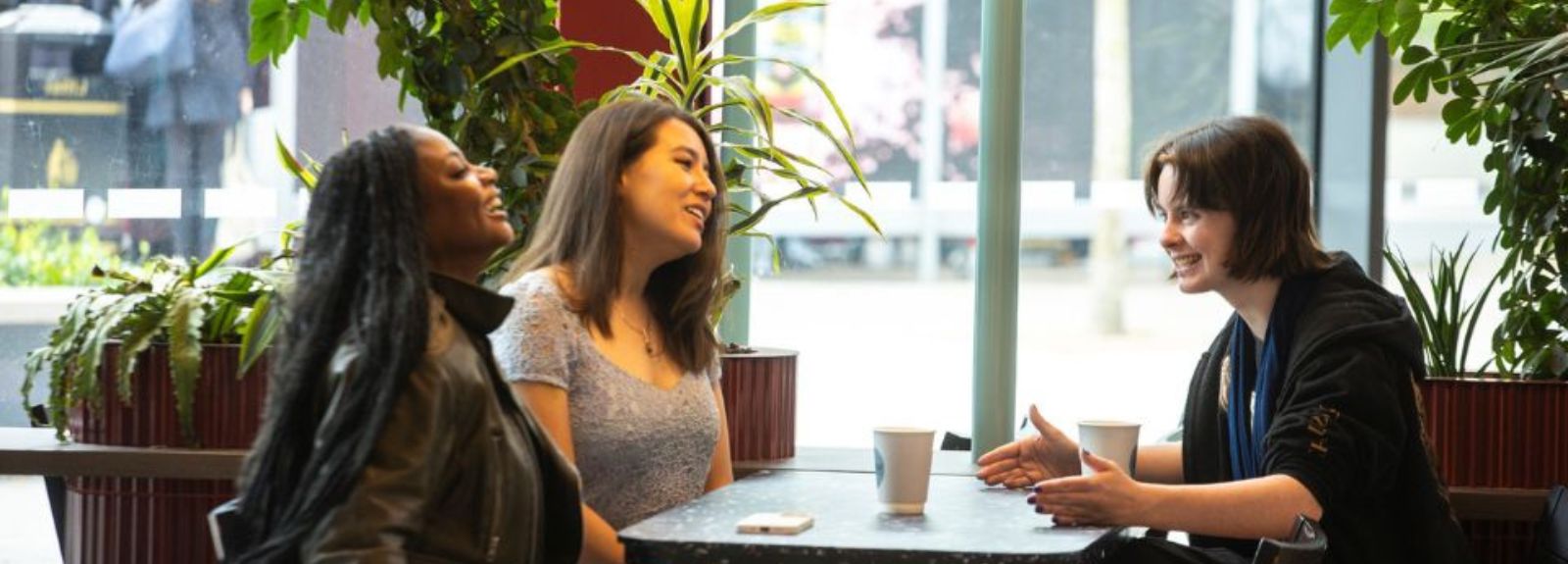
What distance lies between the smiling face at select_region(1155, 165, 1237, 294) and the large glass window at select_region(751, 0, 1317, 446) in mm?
1431

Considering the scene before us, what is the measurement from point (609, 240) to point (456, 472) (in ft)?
3.23

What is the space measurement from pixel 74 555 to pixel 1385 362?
2.35 metres

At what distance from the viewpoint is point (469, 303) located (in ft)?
5.88

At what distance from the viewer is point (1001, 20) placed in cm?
399

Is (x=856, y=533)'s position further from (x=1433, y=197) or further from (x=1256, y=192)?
(x=1433, y=197)

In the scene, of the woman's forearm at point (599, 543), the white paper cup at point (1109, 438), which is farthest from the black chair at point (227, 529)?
the white paper cup at point (1109, 438)

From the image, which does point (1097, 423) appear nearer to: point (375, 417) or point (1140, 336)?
point (375, 417)

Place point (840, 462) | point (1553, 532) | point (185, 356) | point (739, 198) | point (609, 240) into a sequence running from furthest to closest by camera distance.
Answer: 1. point (739, 198)
2. point (840, 462)
3. point (185, 356)
4. point (1553, 532)
5. point (609, 240)

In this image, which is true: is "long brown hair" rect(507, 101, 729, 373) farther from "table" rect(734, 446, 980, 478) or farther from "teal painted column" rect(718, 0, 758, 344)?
"teal painted column" rect(718, 0, 758, 344)

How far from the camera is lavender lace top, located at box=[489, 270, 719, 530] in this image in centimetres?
247

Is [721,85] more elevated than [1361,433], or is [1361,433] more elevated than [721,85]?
[721,85]

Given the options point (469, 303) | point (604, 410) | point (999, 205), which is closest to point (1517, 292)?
point (999, 205)

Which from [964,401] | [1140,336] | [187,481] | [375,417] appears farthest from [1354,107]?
[375,417]

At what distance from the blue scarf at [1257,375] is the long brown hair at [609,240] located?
844mm
